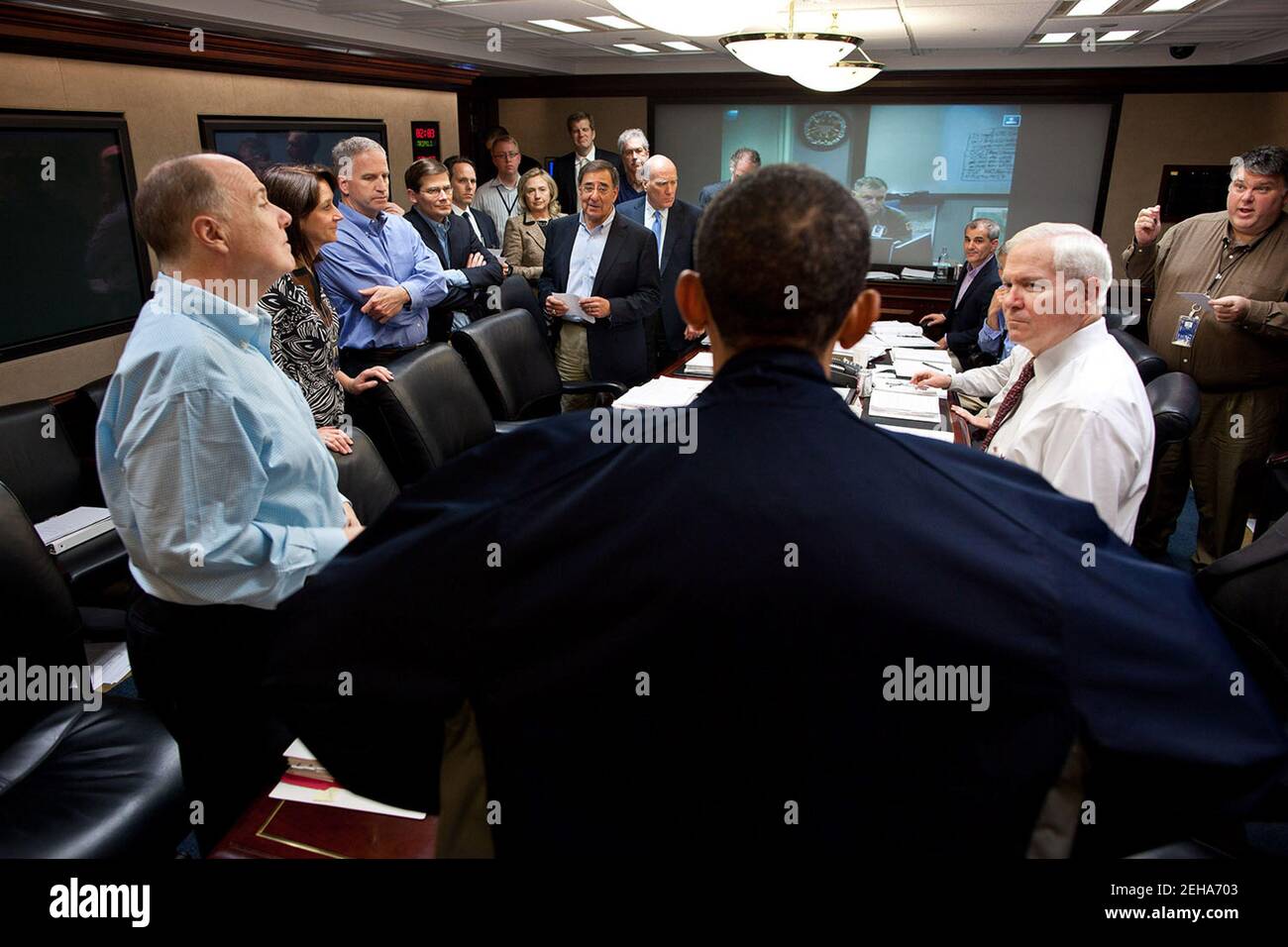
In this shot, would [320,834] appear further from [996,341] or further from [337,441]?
[996,341]

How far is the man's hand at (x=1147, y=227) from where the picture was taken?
11.8 ft

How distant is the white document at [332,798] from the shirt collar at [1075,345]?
1668mm

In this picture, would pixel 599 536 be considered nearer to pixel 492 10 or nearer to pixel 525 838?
pixel 525 838

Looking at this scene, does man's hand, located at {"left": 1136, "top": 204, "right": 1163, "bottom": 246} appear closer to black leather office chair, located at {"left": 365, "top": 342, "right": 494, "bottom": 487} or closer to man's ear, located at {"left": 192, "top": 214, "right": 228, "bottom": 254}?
black leather office chair, located at {"left": 365, "top": 342, "right": 494, "bottom": 487}

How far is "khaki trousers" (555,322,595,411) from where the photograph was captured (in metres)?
3.95

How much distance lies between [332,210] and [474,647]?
7.09 feet

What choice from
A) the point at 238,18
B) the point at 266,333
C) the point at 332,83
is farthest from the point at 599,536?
the point at 332,83

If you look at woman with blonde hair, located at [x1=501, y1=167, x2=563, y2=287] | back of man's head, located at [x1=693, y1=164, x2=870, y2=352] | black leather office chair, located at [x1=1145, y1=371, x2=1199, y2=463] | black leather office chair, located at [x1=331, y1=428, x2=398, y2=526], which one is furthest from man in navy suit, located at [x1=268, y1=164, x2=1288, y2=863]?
woman with blonde hair, located at [x1=501, y1=167, x2=563, y2=287]

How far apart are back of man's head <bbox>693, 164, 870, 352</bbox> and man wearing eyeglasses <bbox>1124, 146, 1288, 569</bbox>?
2957mm

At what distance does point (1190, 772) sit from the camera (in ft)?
2.39

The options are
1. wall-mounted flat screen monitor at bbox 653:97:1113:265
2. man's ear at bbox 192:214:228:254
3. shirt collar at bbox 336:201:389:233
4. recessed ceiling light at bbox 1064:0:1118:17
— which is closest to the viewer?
man's ear at bbox 192:214:228:254

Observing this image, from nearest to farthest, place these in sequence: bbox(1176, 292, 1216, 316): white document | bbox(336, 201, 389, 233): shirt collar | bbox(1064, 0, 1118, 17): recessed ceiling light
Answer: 1. bbox(1176, 292, 1216, 316): white document
2. bbox(336, 201, 389, 233): shirt collar
3. bbox(1064, 0, 1118, 17): recessed ceiling light

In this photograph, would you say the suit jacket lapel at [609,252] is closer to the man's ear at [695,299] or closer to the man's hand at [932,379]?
the man's hand at [932,379]

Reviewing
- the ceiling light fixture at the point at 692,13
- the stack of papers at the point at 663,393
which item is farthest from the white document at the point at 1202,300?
the ceiling light fixture at the point at 692,13
